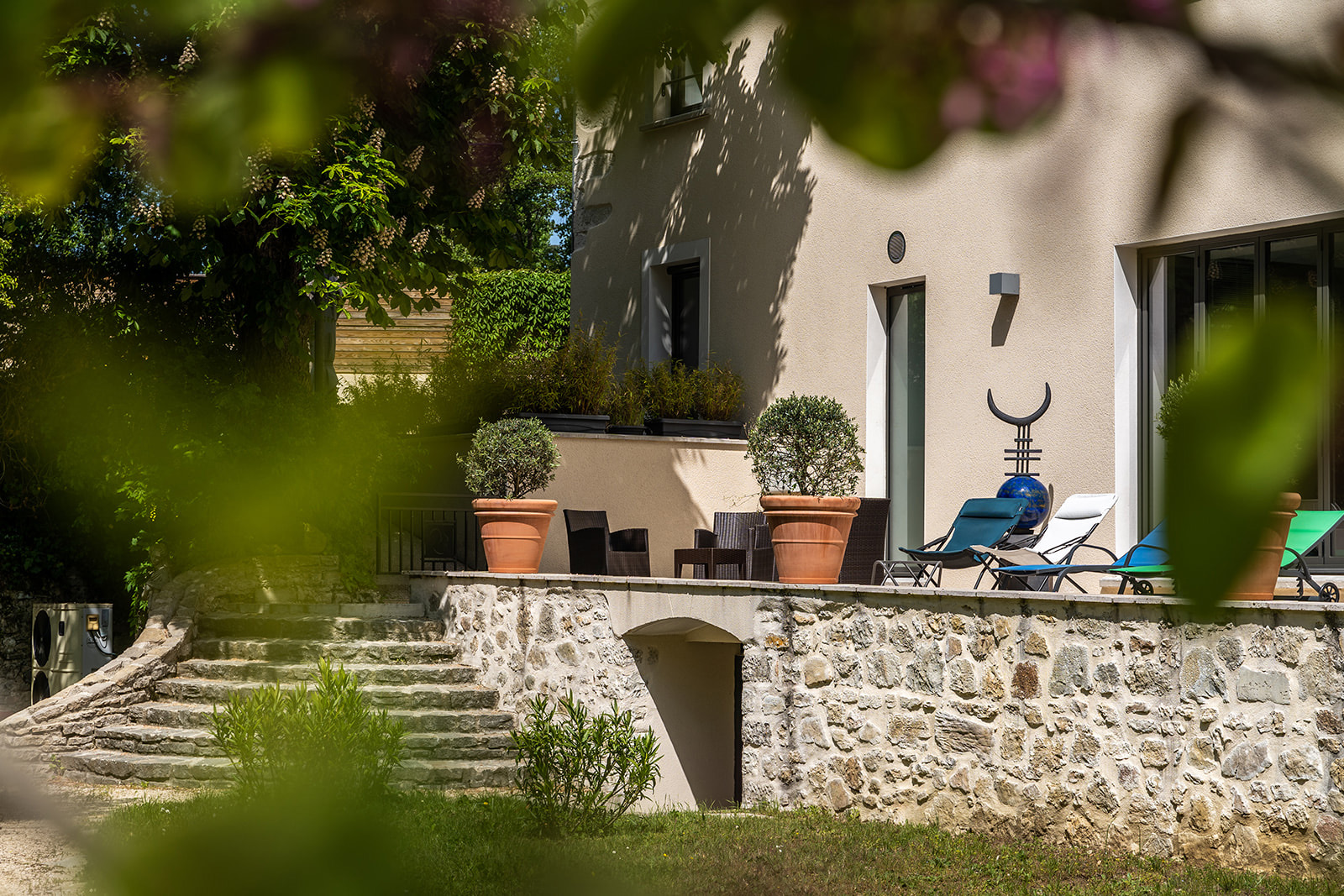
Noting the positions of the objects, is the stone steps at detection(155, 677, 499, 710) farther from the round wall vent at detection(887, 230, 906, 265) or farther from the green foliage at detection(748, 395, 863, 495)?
the round wall vent at detection(887, 230, 906, 265)

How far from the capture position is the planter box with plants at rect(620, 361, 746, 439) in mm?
10805

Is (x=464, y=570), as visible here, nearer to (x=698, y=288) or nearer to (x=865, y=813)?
(x=698, y=288)

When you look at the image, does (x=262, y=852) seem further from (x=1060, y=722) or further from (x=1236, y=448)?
(x=1060, y=722)

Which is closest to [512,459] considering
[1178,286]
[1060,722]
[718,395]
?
[718,395]

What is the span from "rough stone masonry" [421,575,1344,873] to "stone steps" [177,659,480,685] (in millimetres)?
1340

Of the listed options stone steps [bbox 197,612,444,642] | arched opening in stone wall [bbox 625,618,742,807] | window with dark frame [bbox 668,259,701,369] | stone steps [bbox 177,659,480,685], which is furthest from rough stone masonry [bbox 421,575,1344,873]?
window with dark frame [bbox 668,259,701,369]

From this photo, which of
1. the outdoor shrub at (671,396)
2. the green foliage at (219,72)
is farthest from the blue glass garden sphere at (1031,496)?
the green foliage at (219,72)

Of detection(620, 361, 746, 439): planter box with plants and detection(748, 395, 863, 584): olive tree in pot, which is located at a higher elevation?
detection(620, 361, 746, 439): planter box with plants

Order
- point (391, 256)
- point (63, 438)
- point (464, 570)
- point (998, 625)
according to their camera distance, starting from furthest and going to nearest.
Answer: point (464, 570)
point (998, 625)
point (391, 256)
point (63, 438)

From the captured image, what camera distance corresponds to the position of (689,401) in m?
10.9

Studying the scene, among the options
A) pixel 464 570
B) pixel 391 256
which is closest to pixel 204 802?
pixel 391 256

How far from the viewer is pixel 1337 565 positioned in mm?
7258

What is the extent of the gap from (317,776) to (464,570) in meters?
10.2

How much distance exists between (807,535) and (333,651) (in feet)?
12.8
